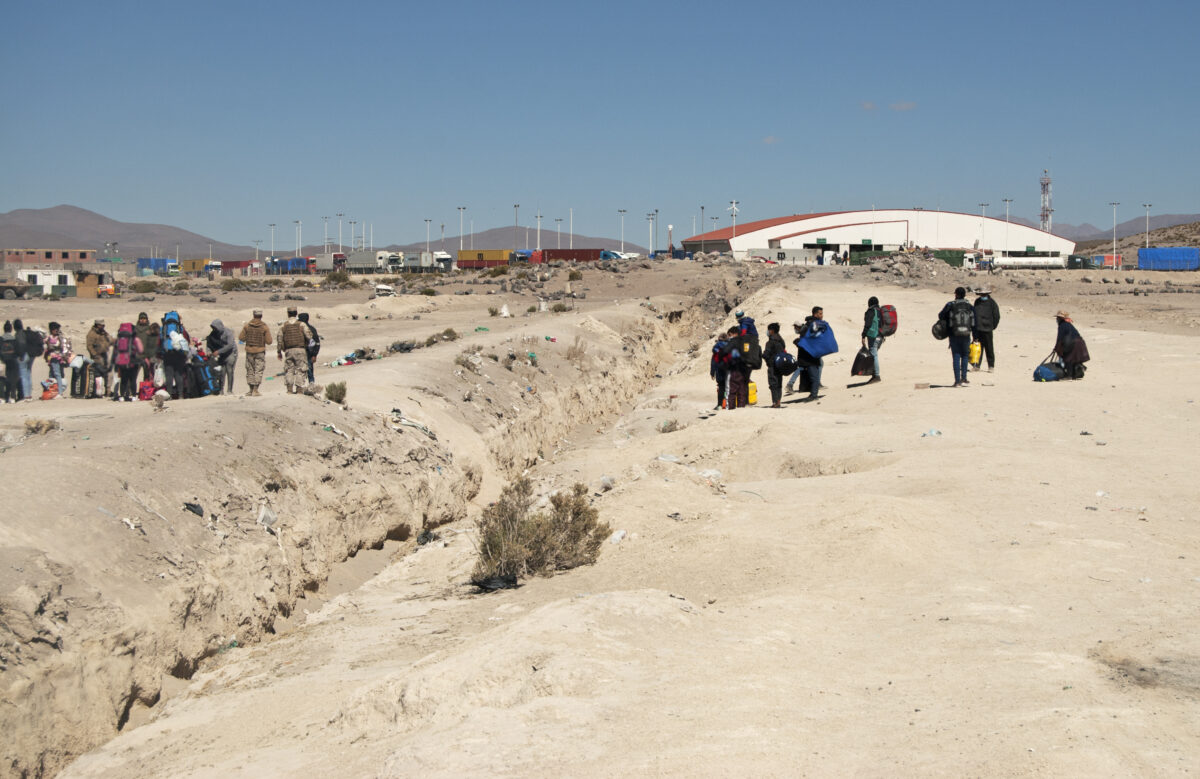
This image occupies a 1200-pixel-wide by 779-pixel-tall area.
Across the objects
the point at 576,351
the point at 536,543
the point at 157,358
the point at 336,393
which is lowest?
the point at 536,543

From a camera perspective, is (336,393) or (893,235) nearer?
(336,393)

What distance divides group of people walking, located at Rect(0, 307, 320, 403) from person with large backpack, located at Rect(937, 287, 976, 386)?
995cm

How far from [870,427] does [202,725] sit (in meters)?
9.80

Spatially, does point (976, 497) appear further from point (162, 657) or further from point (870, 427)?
point (162, 657)

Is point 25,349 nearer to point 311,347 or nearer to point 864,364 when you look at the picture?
point 311,347

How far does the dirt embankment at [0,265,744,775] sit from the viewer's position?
283 inches

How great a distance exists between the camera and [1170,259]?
76625mm

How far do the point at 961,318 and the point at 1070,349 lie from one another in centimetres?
235

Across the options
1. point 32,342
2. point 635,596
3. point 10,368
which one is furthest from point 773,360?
point 10,368

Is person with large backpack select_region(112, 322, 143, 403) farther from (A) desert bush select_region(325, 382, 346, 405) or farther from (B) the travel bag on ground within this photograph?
(B) the travel bag on ground

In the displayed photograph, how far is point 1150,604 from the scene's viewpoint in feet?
22.1

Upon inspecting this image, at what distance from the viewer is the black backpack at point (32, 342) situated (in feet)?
55.7

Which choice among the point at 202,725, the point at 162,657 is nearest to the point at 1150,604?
the point at 202,725

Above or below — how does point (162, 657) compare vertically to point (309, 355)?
below
